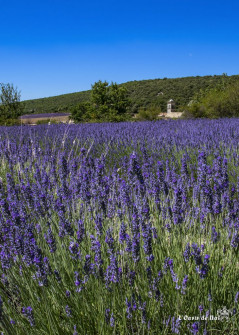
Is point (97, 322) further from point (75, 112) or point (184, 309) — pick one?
point (75, 112)

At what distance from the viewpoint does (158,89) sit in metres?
56.7

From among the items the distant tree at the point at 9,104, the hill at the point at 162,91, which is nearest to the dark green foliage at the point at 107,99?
the distant tree at the point at 9,104

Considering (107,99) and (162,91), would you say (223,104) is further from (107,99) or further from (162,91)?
(162,91)

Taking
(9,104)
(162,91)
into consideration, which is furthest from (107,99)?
(162,91)

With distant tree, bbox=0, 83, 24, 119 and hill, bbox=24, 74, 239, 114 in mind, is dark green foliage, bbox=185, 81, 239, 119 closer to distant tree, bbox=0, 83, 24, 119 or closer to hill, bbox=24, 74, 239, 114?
distant tree, bbox=0, 83, 24, 119

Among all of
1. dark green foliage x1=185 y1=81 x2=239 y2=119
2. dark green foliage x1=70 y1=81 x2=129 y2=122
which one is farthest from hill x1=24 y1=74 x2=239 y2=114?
dark green foliage x1=185 y1=81 x2=239 y2=119

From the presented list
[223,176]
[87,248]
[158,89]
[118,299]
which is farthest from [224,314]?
[158,89]

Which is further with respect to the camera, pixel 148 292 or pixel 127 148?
pixel 127 148

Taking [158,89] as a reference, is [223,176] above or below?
below

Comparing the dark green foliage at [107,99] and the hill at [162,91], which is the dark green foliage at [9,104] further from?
the hill at [162,91]

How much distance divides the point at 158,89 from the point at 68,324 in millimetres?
57344

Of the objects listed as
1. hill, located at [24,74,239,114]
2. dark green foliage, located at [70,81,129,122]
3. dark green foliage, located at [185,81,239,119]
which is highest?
hill, located at [24,74,239,114]

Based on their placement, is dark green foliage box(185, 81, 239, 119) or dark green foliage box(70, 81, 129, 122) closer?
dark green foliage box(185, 81, 239, 119)

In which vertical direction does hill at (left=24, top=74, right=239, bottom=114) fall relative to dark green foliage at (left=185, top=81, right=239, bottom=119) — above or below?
above
